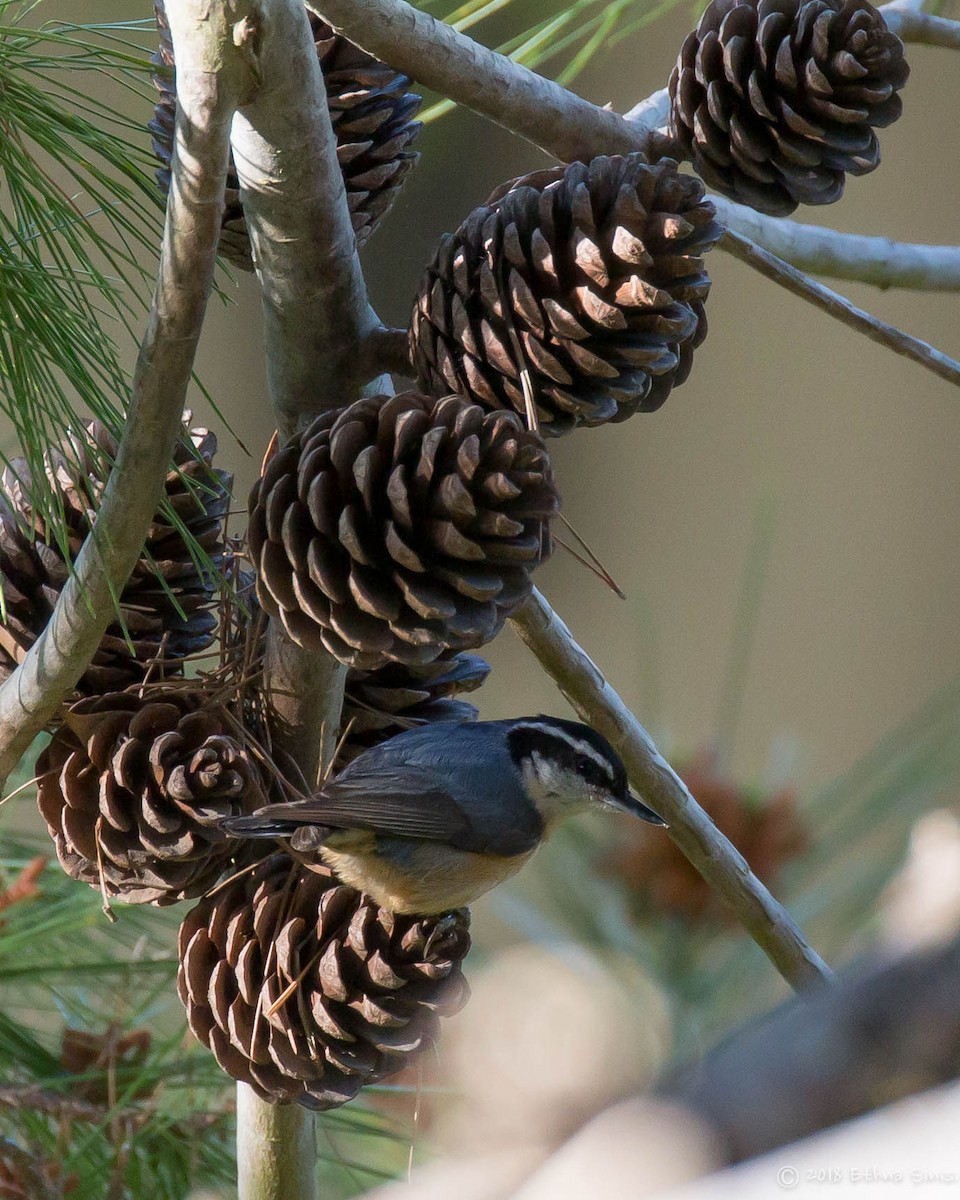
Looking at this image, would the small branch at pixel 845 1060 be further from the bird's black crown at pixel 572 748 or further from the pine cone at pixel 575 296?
the bird's black crown at pixel 572 748

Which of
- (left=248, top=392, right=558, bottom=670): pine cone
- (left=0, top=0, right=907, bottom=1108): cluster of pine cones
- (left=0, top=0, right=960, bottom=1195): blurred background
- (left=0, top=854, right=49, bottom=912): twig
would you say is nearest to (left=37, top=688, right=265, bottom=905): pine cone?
(left=0, top=0, right=907, bottom=1108): cluster of pine cones

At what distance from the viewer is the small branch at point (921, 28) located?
0.60 meters

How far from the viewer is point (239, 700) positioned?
1.60ft

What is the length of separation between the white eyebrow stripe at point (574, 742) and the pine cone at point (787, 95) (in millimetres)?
314

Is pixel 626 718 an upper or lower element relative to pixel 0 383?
lower

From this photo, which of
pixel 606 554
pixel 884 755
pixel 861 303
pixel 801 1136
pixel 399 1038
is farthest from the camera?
pixel 606 554

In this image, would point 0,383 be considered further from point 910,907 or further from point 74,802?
point 910,907

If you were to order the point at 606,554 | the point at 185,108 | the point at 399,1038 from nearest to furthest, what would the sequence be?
the point at 185,108
the point at 399,1038
the point at 606,554

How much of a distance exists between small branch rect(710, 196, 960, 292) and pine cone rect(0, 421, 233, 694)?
28 centimetres

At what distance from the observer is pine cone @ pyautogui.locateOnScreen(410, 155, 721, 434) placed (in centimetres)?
37

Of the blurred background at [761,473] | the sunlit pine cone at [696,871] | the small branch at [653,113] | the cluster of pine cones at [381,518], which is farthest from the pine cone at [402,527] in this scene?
the blurred background at [761,473]

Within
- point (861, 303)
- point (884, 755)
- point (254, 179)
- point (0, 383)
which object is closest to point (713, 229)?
point (254, 179)

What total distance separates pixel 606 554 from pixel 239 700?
115 cm

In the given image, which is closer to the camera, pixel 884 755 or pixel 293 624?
pixel 293 624
